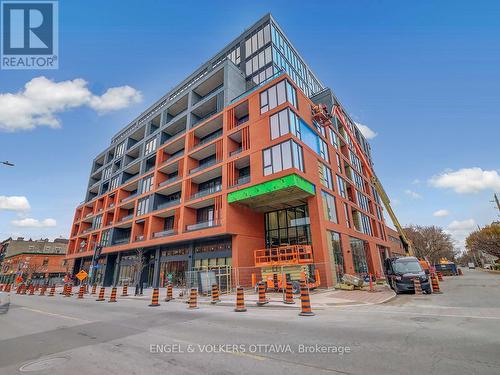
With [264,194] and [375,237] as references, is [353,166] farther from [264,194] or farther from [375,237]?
[264,194]

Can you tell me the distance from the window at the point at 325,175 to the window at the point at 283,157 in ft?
15.9

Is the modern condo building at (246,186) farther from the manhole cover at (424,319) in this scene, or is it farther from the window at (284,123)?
the manhole cover at (424,319)

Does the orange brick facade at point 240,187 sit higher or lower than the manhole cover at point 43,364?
higher

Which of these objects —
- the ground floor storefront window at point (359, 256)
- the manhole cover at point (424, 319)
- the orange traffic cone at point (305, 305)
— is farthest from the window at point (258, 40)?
the manhole cover at point (424, 319)

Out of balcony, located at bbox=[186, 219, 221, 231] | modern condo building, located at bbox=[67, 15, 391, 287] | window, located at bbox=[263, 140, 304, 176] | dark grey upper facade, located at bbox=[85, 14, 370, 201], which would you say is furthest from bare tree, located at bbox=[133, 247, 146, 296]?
window, located at bbox=[263, 140, 304, 176]

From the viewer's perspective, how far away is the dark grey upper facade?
33.3 metres

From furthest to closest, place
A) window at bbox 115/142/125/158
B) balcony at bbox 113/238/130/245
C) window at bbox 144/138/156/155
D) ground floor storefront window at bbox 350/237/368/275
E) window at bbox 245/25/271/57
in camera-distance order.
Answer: window at bbox 115/142/125/158
window at bbox 144/138/156/155
balcony at bbox 113/238/130/245
window at bbox 245/25/271/57
ground floor storefront window at bbox 350/237/368/275

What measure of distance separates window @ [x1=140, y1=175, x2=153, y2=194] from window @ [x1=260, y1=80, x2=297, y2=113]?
21473 millimetres

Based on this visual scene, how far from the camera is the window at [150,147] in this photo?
136 ft

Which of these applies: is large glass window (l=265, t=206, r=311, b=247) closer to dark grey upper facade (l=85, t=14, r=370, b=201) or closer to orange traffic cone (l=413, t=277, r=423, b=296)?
orange traffic cone (l=413, t=277, r=423, b=296)

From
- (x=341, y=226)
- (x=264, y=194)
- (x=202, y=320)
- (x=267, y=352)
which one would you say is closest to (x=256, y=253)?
(x=264, y=194)

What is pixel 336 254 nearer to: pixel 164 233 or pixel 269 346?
pixel 164 233

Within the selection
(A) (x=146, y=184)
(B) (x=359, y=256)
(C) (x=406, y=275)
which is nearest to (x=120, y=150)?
(A) (x=146, y=184)

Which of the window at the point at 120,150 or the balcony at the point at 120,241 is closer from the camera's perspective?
the balcony at the point at 120,241
